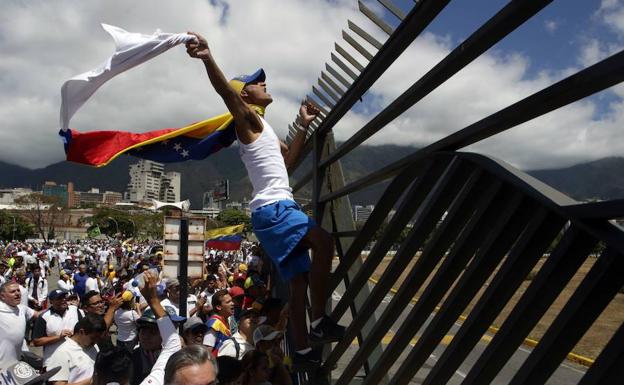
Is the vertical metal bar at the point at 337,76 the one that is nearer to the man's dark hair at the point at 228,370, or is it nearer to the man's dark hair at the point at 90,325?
the man's dark hair at the point at 228,370

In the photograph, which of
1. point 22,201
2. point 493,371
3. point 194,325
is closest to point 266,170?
point 493,371

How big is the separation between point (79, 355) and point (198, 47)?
3.39 meters

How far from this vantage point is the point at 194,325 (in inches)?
195

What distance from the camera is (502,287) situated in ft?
5.97

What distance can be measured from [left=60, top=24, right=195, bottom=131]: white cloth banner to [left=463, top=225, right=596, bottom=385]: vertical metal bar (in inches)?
74.9

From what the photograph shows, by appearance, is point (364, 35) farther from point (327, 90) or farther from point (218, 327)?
point (218, 327)

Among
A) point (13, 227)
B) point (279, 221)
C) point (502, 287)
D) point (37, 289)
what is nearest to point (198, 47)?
point (279, 221)

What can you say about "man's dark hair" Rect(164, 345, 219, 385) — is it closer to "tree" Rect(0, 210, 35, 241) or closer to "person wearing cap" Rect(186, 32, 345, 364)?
"person wearing cap" Rect(186, 32, 345, 364)

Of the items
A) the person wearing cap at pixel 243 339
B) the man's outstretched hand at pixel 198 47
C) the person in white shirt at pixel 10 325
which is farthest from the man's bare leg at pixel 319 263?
the person in white shirt at pixel 10 325

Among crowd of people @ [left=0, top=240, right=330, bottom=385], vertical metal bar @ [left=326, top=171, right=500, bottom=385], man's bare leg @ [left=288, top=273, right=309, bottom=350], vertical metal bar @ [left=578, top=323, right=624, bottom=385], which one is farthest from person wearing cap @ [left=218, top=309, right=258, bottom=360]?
vertical metal bar @ [left=578, top=323, right=624, bottom=385]

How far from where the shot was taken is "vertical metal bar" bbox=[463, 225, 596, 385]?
5.05 feet

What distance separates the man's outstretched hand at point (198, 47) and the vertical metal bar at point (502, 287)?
1.71 m

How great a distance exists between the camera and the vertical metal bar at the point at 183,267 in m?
6.51

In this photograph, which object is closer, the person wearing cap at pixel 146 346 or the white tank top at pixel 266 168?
the white tank top at pixel 266 168
